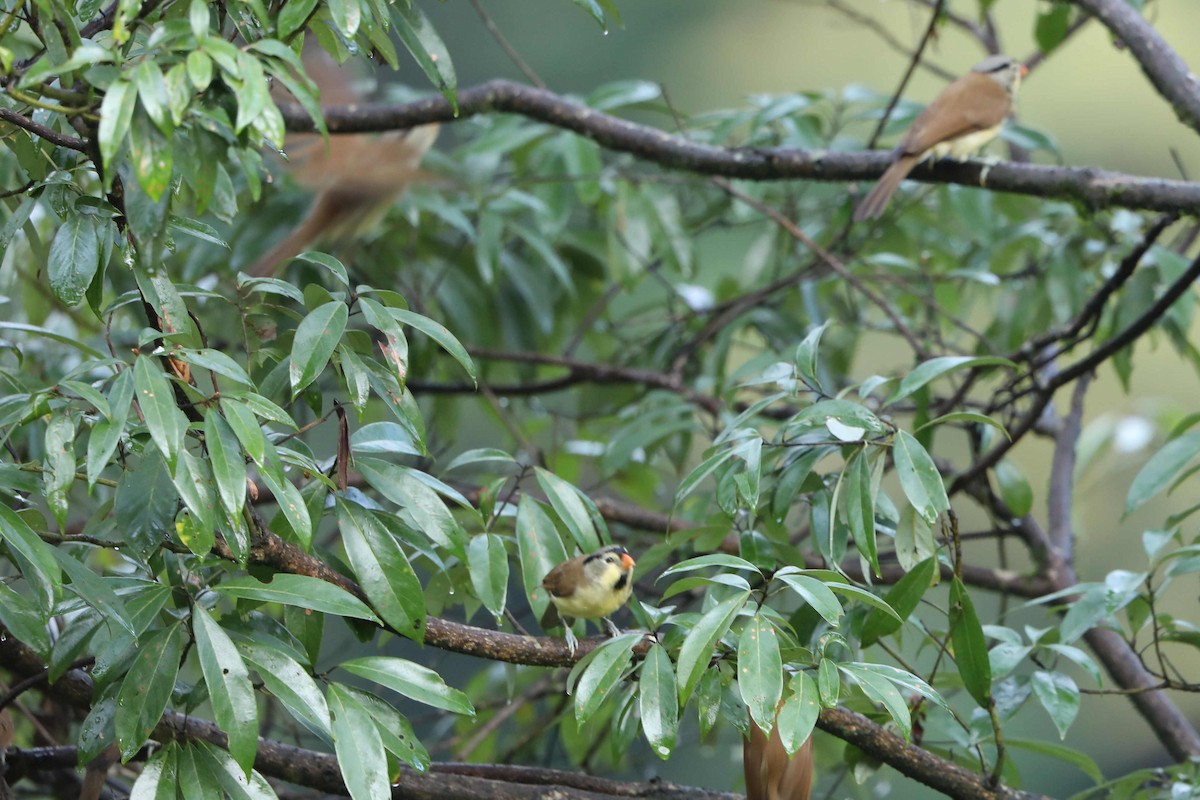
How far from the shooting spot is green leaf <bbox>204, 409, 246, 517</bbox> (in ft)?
2.26

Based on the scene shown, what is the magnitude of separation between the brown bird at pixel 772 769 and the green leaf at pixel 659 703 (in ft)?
0.84

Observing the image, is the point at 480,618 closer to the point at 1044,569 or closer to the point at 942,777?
the point at 1044,569

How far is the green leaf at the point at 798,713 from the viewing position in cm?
77

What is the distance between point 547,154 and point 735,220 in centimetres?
58

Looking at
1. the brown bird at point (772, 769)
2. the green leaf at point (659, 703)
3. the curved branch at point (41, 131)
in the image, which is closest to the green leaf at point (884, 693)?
the green leaf at point (659, 703)

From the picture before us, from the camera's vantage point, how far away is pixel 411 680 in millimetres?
842

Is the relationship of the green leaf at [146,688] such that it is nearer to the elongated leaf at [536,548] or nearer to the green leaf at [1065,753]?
the elongated leaf at [536,548]

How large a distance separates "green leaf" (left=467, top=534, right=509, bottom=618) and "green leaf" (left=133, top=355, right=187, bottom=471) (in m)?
0.38

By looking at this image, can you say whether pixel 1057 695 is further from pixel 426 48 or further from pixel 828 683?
pixel 426 48

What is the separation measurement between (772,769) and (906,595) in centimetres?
22

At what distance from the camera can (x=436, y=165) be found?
95.7 inches

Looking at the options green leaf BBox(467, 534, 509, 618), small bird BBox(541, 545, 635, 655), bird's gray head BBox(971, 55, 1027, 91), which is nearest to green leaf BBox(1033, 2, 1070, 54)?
bird's gray head BBox(971, 55, 1027, 91)

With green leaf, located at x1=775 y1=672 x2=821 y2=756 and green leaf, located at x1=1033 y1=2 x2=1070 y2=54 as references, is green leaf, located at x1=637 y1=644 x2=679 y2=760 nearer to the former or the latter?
green leaf, located at x1=775 y1=672 x2=821 y2=756

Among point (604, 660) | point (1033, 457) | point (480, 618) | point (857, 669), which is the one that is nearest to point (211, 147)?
point (604, 660)
